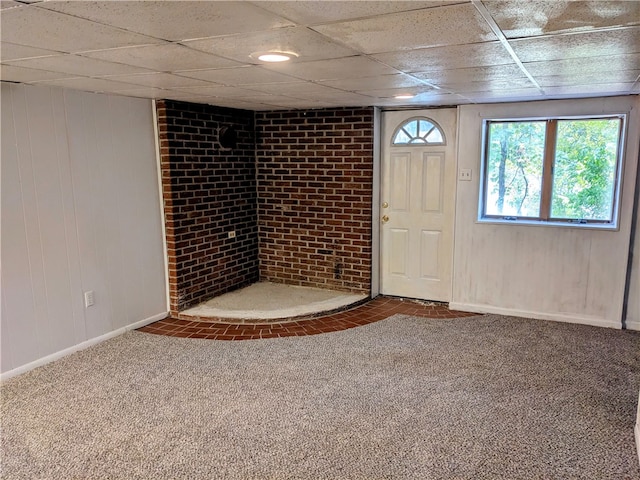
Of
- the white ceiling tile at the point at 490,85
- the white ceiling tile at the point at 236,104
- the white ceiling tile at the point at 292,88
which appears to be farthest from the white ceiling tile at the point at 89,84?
the white ceiling tile at the point at 490,85

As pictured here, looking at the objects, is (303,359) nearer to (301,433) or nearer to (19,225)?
(301,433)

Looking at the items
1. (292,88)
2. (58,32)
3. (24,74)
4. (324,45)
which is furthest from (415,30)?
(24,74)

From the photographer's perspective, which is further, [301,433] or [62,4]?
[301,433]

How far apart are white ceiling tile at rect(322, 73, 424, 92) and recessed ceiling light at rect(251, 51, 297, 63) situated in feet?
2.48

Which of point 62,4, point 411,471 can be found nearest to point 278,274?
point 411,471

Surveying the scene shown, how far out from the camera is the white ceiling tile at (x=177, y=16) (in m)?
1.53

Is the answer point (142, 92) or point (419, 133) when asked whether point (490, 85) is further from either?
point (142, 92)

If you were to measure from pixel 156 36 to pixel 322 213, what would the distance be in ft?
10.9

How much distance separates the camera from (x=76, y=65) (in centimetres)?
249

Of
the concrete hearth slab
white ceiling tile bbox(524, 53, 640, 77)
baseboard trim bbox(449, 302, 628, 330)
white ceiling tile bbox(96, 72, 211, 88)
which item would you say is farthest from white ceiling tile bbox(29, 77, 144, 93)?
baseboard trim bbox(449, 302, 628, 330)

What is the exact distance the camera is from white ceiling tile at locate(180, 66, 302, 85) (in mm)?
2617

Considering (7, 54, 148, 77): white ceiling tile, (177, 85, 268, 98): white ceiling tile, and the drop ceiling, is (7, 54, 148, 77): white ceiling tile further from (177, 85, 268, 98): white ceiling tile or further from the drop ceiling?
(177, 85, 268, 98): white ceiling tile

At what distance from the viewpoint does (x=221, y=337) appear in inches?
156

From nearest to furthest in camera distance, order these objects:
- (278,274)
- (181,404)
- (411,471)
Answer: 1. (411,471)
2. (181,404)
3. (278,274)
